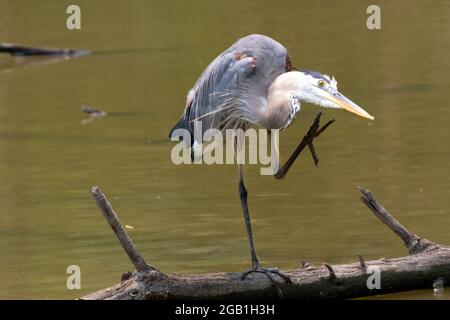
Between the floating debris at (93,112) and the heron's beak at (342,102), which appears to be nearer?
the heron's beak at (342,102)

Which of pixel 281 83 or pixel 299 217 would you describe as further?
pixel 299 217

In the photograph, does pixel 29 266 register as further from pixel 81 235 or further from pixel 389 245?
pixel 389 245

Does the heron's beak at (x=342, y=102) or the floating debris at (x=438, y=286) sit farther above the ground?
the heron's beak at (x=342, y=102)

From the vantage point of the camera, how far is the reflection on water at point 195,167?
388 inches

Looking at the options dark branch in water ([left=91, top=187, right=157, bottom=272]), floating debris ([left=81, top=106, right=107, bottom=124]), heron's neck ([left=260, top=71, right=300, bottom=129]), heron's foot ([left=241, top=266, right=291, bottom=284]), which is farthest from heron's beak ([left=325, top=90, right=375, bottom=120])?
floating debris ([left=81, top=106, right=107, bottom=124])

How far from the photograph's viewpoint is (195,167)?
1290 cm

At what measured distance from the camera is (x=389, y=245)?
9664 mm

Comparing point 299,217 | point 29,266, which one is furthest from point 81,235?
point 299,217

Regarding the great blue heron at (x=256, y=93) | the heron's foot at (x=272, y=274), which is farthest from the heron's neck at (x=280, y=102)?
the heron's foot at (x=272, y=274)

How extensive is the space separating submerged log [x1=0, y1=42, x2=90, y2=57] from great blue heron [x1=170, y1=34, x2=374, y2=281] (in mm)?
10665

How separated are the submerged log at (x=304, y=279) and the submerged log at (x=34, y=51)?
39.2 ft

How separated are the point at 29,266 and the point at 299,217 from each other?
229 centimetres

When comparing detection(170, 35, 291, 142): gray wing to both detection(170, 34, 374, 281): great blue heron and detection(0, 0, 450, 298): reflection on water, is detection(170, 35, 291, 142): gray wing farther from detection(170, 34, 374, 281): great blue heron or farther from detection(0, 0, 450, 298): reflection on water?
detection(0, 0, 450, 298): reflection on water

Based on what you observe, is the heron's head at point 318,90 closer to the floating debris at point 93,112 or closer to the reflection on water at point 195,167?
the reflection on water at point 195,167
